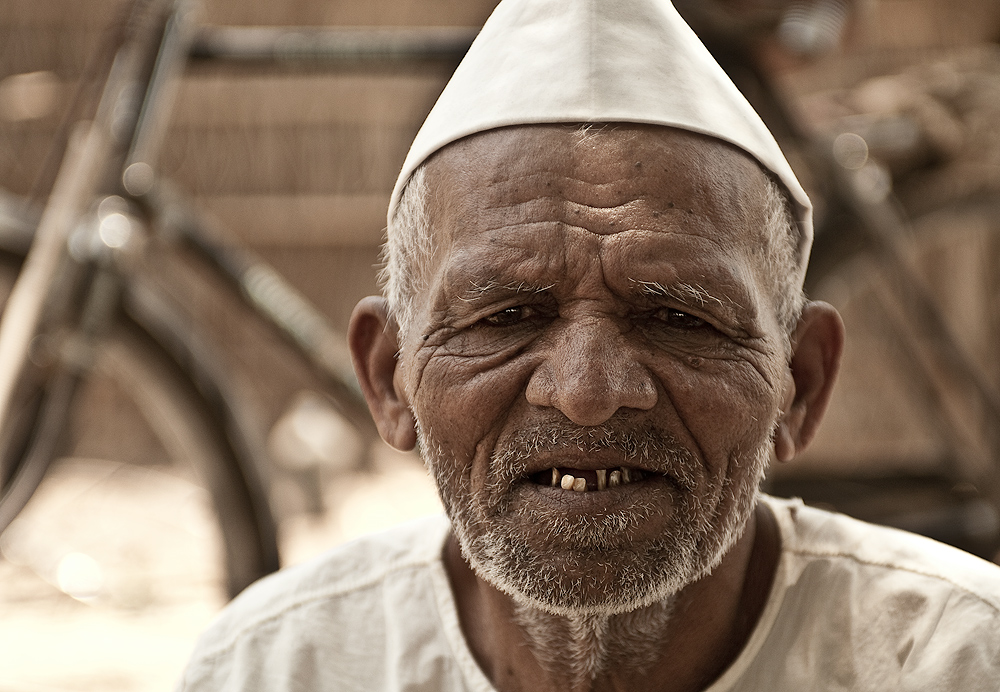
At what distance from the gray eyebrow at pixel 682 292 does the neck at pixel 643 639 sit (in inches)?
13.8

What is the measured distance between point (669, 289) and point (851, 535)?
18.3 inches

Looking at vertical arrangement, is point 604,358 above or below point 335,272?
above

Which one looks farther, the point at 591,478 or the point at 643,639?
the point at 643,639

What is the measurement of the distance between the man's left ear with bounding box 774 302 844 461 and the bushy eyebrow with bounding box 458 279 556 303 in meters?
0.41

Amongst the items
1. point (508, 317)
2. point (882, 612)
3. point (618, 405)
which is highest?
point (508, 317)

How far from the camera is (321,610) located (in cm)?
146

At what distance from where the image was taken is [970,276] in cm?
488

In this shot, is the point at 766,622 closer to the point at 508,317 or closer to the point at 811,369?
the point at 811,369

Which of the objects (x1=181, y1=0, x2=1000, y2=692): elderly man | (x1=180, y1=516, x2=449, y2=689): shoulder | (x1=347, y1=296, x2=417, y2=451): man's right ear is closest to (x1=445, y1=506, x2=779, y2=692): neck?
Answer: (x1=181, y1=0, x2=1000, y2=692): elderly man

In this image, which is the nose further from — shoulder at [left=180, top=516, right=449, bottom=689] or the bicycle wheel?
the bicycle wheel

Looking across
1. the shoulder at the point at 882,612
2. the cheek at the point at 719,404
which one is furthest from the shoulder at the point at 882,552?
the cheek at the point at 719,404

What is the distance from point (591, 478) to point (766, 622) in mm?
332

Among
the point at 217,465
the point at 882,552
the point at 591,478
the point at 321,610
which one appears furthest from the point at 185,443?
the point at 882,552

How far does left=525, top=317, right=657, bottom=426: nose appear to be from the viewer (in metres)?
1.12
